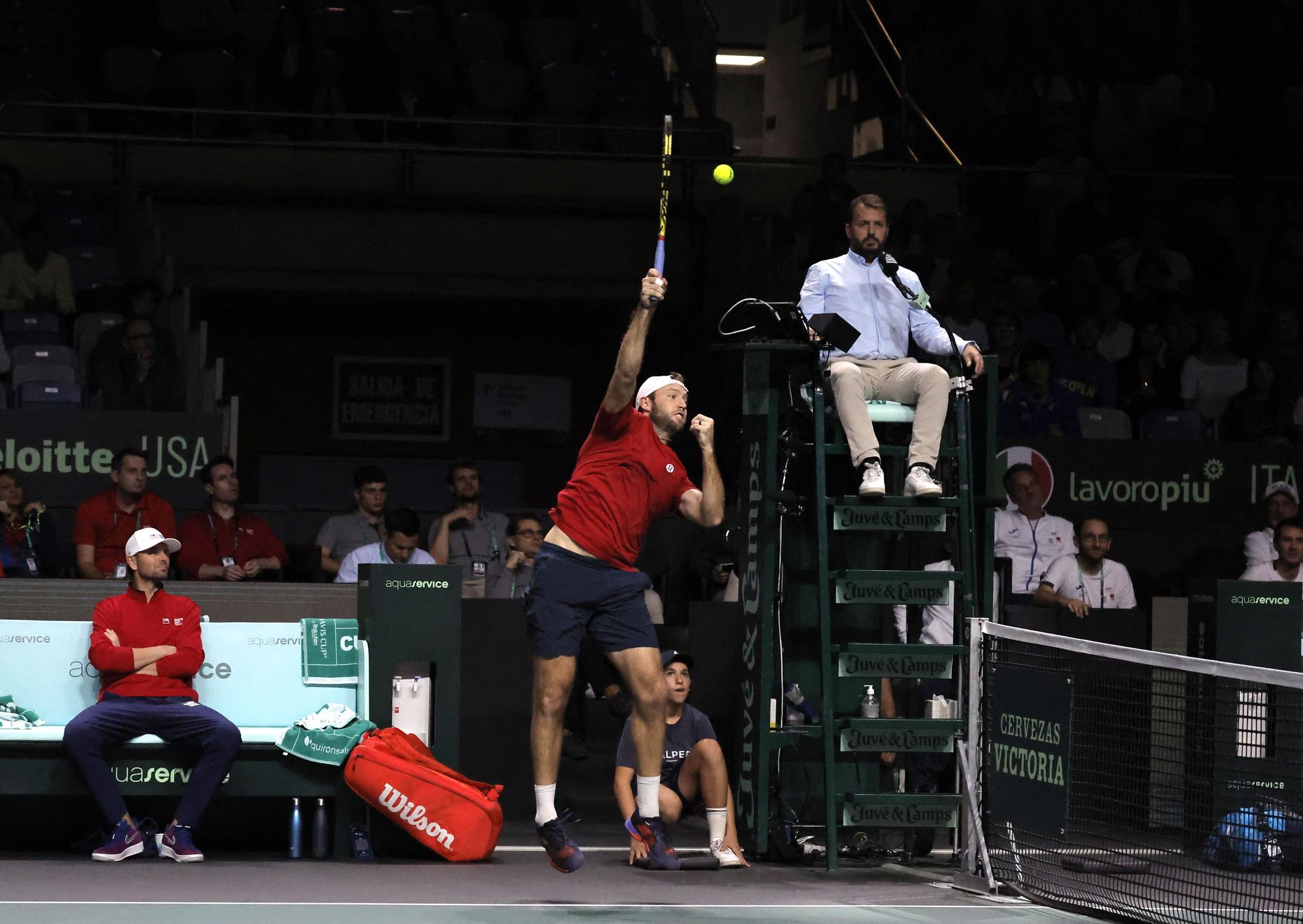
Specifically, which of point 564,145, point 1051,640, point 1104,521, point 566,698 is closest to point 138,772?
point 566,698

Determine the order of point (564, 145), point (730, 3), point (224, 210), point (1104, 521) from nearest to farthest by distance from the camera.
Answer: point (1104, 521)
point (224, 210)
point (564, 145)
point (730, 3)

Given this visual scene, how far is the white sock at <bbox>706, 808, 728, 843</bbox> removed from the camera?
9.44 m

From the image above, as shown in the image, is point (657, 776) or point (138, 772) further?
point (138, 772)

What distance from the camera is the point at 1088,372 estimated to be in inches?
599

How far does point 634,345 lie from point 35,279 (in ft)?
32.0

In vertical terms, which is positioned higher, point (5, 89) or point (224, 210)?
point (5, 89)

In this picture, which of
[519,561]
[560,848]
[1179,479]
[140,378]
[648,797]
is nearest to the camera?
[560,848]

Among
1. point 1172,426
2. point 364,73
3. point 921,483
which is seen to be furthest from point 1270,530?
point 364,73

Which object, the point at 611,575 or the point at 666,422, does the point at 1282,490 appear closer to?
the point at 666,422

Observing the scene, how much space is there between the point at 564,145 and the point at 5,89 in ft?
19.9

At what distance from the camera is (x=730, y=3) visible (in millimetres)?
23188

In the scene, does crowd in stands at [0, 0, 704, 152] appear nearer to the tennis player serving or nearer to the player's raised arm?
the tennis player serving

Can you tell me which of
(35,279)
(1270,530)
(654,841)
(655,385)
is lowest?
(654,841)

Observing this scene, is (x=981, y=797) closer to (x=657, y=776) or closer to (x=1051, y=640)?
(x=1051, y=640)
